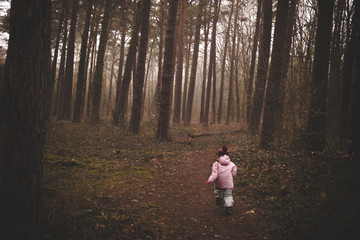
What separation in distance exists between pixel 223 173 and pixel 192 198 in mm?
1121

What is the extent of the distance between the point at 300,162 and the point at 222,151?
259cm

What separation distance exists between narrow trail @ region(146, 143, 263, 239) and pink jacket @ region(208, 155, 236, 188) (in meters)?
0.57

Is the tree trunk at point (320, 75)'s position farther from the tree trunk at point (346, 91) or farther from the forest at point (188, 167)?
the tree trunk at point (346, 91)

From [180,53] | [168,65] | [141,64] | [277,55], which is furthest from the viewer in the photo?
[180,53]

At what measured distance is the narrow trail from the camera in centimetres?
348

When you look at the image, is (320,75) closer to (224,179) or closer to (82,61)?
(224,179)

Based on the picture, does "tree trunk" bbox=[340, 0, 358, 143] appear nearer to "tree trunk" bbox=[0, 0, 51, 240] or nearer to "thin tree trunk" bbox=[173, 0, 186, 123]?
"tree trunk" bbox=[0, 0, 51, 240]

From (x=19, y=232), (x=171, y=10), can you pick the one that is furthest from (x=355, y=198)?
(x=171, y=10)

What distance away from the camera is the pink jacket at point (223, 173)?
4.15m

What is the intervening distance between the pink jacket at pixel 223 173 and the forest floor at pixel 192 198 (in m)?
0.57

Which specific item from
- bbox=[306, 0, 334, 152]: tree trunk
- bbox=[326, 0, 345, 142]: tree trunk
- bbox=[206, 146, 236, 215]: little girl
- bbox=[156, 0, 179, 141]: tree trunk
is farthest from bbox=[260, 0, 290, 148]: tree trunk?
bbox=[206, 146, 236, 215]: little girl

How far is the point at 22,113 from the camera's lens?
92.0 inches

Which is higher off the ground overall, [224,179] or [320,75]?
[320,75]

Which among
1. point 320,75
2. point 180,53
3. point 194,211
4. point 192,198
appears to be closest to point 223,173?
point 194,211
